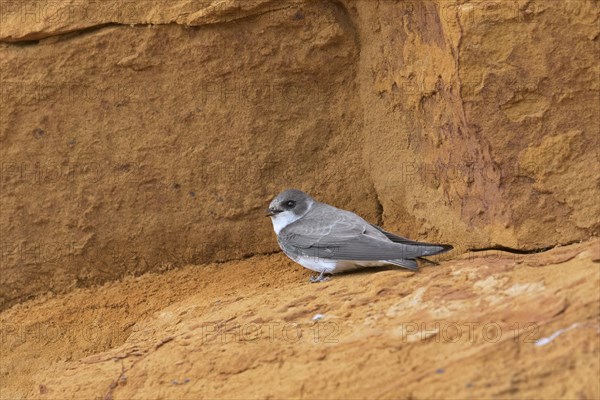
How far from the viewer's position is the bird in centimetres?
599

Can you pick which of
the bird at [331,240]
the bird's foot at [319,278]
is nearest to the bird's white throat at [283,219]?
the bird at [331,240]

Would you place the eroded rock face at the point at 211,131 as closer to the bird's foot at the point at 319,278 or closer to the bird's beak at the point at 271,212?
the bird's beak at the point at 271,212

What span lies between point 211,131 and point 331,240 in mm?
1403

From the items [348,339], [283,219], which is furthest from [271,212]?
[348,339]

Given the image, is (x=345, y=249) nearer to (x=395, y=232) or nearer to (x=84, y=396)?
(x=395, y=232)

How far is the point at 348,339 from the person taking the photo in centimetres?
501

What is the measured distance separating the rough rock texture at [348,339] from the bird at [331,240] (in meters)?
0.13

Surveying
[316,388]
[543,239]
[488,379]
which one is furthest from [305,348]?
[543,239]

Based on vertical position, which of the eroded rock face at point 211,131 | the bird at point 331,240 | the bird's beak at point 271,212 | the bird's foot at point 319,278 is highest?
the eroded rock face at point 211,131

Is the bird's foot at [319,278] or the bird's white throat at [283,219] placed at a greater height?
the bird's white throat at [283,219]

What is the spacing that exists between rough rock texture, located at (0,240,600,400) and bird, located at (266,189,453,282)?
5.3 inches

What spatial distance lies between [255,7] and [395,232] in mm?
1945

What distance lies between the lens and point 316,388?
466 cm

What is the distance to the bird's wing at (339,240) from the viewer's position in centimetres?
600
